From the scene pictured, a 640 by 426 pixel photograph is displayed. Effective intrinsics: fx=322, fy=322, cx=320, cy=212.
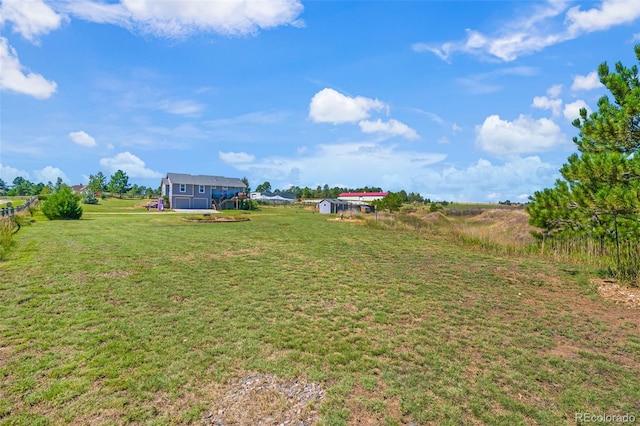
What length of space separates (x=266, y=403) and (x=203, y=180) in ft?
151

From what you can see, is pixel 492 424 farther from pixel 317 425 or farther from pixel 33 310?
pixel 33 310

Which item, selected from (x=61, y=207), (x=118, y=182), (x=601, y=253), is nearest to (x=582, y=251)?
(x=601, y=253)

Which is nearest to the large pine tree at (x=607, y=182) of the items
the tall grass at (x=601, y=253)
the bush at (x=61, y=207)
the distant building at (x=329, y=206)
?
the tall grass at (x=601, y=253)

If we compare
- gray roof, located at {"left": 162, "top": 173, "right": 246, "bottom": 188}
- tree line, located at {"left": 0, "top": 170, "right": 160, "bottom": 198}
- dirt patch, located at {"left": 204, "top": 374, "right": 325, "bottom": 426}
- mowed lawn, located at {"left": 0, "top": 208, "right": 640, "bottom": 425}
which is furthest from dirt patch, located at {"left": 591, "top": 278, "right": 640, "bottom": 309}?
tree line, located at {"left": 0, "top": 170, "right": 160, "bottom": 198}

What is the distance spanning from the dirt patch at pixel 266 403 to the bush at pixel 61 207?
1025 inches

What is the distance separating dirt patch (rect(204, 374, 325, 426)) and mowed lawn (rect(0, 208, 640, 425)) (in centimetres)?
10

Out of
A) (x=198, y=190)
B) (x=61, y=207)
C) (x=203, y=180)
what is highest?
(x=203, y=180)

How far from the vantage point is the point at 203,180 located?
45875mm

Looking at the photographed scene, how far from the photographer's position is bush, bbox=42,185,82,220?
899 inches

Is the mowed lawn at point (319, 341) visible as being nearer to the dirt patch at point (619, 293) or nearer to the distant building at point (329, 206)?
→ the dirt patch at point (619, 293)

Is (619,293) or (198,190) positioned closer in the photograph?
(619,293)

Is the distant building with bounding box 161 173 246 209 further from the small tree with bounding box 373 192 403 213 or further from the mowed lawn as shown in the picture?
the mowed lawn

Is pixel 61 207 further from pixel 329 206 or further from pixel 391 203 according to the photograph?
pixel 391 203

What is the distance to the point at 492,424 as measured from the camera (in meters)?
3.16
